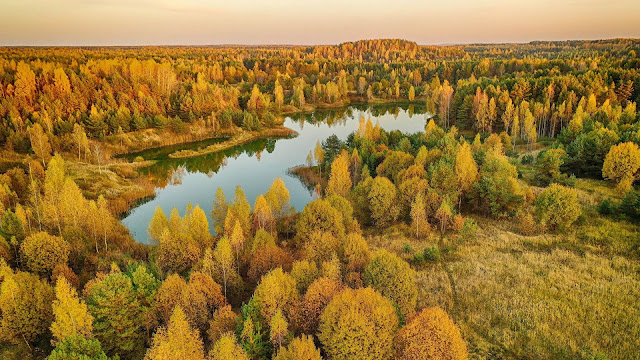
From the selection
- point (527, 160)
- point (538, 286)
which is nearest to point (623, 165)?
point (527, 160)

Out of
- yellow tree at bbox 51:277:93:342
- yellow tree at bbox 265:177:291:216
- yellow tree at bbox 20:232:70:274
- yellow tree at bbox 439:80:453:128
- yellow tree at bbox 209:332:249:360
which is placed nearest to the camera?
yellow tree at bbox 209:332:249:360

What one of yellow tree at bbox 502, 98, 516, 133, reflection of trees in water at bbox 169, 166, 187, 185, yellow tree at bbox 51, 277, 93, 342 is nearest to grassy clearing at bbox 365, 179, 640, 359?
yellow tree at bbox 51, 277, 93, 342

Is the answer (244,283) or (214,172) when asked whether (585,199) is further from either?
(214,172)

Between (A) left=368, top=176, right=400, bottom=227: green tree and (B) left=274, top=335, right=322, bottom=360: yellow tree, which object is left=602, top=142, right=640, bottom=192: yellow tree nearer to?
(A) left=368, top=176, right=400, bottom=227: green tree

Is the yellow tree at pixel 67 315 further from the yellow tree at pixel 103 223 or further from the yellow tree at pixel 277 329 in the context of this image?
the yellow tree at pixel 103 223

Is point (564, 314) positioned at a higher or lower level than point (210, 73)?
lower

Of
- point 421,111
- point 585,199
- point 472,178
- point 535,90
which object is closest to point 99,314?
point 472,178
